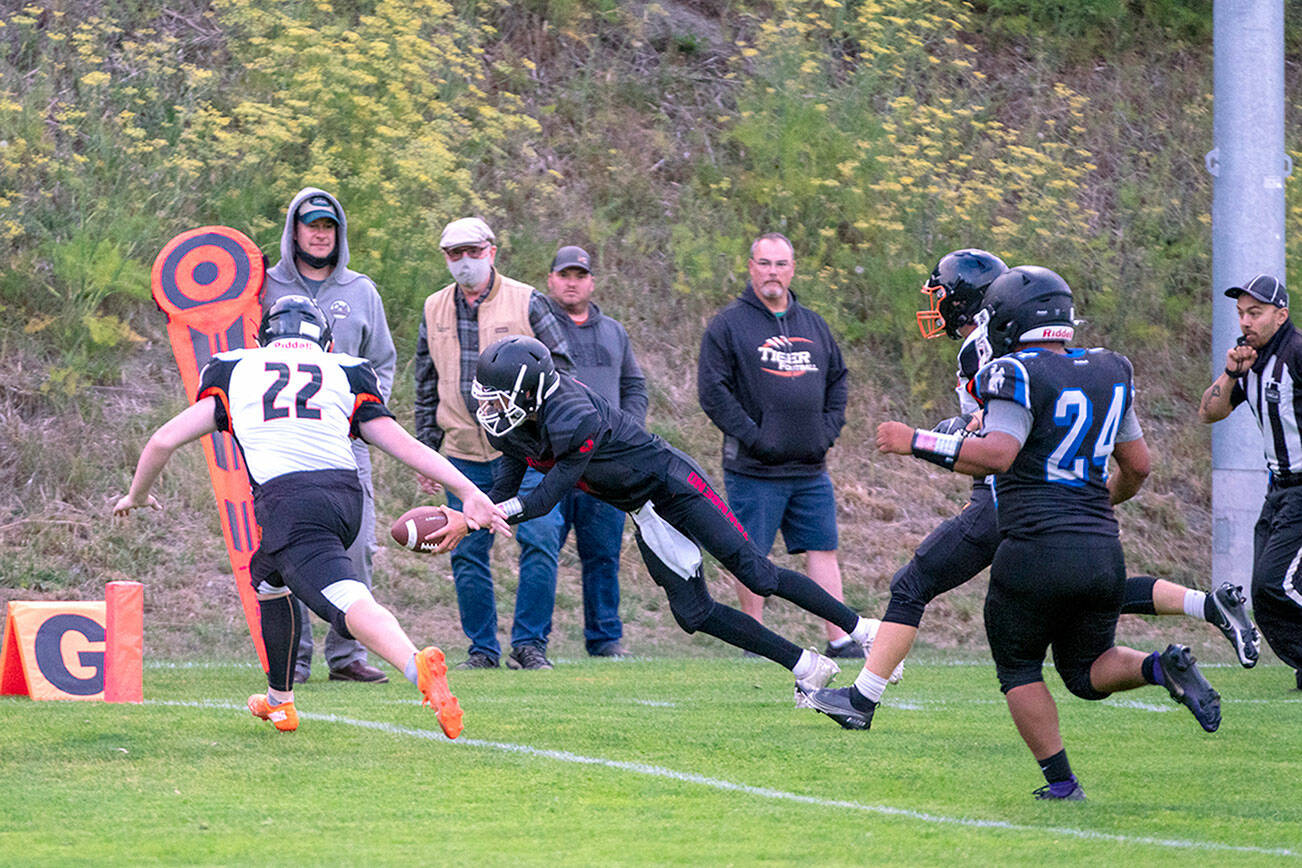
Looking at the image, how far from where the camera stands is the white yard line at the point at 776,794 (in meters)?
4.51

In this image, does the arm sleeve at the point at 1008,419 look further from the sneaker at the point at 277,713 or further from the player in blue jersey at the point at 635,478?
the sneaker at the point at 277,713

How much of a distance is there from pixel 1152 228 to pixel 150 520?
9.36m

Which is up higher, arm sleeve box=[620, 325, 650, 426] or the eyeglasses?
the eyeglasses

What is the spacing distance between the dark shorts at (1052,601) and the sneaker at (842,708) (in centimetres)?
142

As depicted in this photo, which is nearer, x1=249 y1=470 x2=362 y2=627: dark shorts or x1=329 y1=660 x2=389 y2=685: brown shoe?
x1=249 y1=470 x2=362 y2=627: dark shorts

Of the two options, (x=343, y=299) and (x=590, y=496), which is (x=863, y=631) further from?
(x=343, y=299)

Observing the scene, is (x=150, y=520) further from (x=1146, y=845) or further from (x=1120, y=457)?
(x=1146, y=845)

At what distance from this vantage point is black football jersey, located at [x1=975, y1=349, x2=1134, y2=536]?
4.95m

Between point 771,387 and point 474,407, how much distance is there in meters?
1.91

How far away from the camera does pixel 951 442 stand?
484cm

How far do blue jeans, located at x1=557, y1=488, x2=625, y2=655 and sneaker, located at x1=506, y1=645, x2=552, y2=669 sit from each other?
31.1 inches

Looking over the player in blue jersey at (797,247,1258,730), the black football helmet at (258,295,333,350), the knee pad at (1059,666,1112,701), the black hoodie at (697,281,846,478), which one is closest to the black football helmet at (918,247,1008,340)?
the player in blue jersey at (797,247,1258,730)

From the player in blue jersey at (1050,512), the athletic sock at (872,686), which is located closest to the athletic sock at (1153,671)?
the player in blue jersey at (1050,512)

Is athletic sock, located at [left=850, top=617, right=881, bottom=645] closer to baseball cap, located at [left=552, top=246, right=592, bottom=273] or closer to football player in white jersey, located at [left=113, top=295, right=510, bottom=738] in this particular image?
football player in white jersey, located at [left=113, top=295, right=510, bottom=738]
